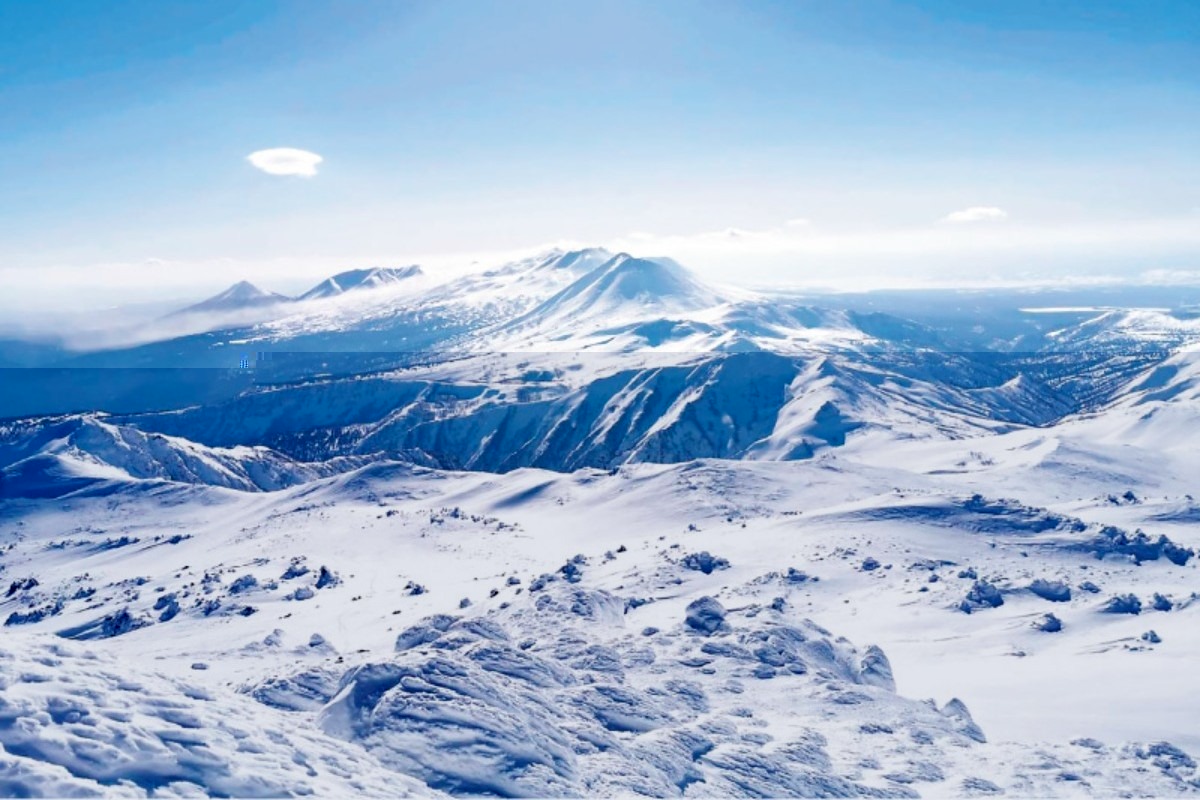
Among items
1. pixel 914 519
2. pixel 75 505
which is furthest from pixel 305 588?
pixel 75 505

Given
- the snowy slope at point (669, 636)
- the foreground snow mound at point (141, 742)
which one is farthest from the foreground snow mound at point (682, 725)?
the foreground snow mound at point (141, 742)

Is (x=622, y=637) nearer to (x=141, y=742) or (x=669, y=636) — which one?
(x=669, y=636)

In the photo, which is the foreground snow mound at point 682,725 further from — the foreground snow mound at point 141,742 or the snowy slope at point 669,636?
the foreground snow mound at point 141,742

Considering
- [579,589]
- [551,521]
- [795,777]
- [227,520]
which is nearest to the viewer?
[795,777]

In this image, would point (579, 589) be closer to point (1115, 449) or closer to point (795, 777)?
point (795, 777)

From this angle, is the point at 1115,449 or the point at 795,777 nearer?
the point at 795,777

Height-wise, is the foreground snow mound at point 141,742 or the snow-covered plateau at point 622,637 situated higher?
the foreground snow mound at point 141,742
